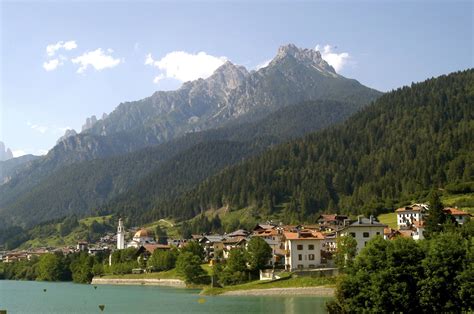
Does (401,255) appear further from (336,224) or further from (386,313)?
(336,224)

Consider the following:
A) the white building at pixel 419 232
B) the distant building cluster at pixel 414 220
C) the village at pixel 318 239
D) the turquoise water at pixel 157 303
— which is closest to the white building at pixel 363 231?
the village at pixel 318 239

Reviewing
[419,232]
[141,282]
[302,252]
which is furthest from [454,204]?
[141,282]

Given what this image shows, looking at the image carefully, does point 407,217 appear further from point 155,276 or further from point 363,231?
point 155,276

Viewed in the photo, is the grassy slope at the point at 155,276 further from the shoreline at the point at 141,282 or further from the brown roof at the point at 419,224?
the brown roof at the point at 419,224

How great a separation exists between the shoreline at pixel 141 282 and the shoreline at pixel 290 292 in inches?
986

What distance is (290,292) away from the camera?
8819 cm

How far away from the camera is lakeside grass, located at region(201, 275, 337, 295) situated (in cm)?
8819

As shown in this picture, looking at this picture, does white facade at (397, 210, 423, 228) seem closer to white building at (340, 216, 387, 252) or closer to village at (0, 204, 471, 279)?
village at (0, 204, 471, 279)

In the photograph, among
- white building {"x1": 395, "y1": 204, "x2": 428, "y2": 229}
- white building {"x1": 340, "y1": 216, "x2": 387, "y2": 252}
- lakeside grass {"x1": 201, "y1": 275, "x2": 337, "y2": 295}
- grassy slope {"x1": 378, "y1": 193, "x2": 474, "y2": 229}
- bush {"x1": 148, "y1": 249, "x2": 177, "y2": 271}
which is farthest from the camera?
grassy slope {"x1": 378, "y1": 193, "x2": 474, "y2": 229}

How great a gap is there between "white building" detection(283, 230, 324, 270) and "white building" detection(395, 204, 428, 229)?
31.8 metres

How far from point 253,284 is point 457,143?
11635cm

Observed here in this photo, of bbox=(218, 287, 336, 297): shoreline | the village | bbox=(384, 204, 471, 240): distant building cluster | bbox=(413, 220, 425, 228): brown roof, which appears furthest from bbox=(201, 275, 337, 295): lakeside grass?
bbox=(413, 220, 425, 228): brown roof

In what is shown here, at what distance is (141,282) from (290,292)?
174ft

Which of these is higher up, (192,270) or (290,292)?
(192,270)
